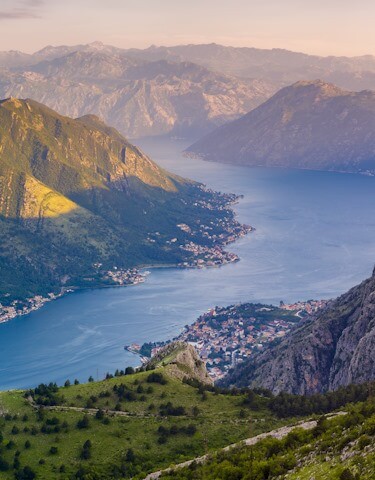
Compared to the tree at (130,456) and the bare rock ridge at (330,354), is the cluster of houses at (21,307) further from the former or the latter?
the tree at (130,456)

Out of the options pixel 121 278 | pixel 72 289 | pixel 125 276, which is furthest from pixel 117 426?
pixel 125 276

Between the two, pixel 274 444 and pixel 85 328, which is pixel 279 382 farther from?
pixel 85 328

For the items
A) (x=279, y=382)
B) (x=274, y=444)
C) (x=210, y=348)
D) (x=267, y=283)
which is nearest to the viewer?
(x=274, y=444)

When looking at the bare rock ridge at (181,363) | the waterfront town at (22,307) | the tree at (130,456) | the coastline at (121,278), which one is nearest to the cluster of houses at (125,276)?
the coastline at (121,278)

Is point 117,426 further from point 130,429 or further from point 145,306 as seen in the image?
point 145,306

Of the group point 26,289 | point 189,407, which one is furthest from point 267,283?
point 189,407

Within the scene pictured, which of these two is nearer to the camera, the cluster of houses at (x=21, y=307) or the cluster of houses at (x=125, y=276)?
the cluster of houses at (x=21, y=307)
